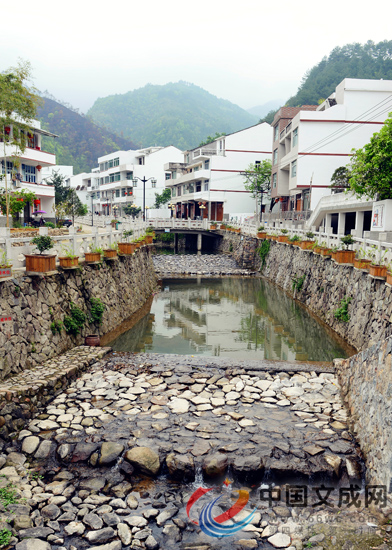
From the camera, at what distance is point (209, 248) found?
152ft

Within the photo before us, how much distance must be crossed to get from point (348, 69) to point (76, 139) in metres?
68.3

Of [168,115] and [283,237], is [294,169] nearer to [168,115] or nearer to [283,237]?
[283,237]

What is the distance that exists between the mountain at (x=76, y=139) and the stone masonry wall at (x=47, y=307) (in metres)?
84.1

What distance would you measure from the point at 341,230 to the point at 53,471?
69.1 ft

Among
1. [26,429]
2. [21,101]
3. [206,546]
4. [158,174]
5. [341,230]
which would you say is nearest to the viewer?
[206,546]

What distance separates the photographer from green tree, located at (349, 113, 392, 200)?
595 inches

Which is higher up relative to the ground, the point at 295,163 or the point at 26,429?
the point at 295,163

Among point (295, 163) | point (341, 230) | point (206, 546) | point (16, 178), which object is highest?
point (295, 163)

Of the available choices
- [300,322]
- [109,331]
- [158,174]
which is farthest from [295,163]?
[158,174]

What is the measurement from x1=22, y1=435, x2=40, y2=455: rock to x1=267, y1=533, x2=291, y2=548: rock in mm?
4290

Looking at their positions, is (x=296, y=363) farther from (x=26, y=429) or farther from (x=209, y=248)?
(x=209, y=248)

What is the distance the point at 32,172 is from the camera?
3016 centimetres

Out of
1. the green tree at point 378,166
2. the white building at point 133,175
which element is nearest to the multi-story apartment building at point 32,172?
the green tree at point 378,166

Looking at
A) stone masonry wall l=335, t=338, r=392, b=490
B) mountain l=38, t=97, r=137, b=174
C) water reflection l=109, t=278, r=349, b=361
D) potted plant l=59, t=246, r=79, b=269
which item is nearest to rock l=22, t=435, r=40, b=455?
potted plant l=59, t=246, r=79, b=269
